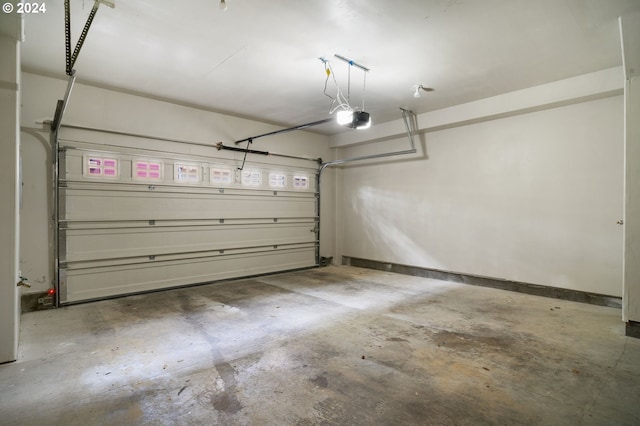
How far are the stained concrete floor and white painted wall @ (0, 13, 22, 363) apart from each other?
0.31 metres

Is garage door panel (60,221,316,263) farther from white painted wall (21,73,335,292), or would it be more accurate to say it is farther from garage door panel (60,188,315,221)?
white painted wall (21,73,335,292)

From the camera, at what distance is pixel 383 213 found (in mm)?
6605

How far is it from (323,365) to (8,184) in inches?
115

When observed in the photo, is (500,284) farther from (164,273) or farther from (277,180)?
(164,273)

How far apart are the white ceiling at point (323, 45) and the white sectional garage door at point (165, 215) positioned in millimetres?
1022

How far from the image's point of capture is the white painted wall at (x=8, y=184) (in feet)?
8.04

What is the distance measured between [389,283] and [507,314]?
78.3 inches

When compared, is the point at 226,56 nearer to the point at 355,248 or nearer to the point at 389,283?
the point at 389,283

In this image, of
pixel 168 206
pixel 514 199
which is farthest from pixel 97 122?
pixel 514 199

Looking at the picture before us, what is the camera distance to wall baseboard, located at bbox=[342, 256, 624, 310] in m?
4.14

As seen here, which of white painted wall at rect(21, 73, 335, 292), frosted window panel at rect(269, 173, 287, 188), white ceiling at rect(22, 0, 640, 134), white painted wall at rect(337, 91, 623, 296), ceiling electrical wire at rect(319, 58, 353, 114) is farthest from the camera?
frosted window panel at rect(269, 173, 287, 188)

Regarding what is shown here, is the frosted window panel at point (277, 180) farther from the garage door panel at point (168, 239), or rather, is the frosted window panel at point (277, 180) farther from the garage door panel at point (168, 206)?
the garage door panel at point (168, 239)

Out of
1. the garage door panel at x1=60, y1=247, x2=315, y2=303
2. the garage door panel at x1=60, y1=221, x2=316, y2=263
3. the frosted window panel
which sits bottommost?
the garage door panel at x1=60, y1=247, x2=315, y2=303

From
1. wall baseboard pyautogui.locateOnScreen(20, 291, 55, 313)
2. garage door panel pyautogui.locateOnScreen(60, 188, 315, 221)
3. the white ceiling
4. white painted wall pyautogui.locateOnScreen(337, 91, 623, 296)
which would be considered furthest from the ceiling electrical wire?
wall baseboard pyautogui.locateOnScreen(20, 291, 55, 313)
